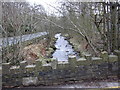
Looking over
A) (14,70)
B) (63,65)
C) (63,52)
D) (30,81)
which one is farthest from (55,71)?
(63,52)

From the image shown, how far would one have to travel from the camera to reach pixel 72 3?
6.17m

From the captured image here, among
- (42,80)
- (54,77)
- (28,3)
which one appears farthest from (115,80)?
(28,3)

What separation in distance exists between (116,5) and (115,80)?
2808 millimetres

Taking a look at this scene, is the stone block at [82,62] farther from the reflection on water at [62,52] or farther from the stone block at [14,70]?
the reflection on water at [62,52]

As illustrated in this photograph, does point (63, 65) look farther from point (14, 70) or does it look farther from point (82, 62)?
point (14, 70)

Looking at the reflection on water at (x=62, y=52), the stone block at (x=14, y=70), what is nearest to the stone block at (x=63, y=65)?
the stone block at (x=14, y=70)

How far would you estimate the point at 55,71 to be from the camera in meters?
3.77

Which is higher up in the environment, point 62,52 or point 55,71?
Result: point 55,71

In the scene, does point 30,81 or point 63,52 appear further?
point 63,52

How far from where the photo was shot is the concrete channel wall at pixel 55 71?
3.74 meters

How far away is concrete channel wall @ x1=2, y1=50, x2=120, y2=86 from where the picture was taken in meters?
3.74

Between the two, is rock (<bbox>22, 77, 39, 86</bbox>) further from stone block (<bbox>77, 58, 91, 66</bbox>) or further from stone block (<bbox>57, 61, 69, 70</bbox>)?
stone block (<bbox>77, 58, 91, 66</bbox>)

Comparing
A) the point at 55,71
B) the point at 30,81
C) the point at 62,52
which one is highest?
the point at 55,71

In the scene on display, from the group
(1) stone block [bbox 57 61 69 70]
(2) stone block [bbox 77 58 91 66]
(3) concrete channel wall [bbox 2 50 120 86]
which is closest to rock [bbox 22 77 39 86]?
(3) concrete channel wall [bbox 2 50 120 86]
